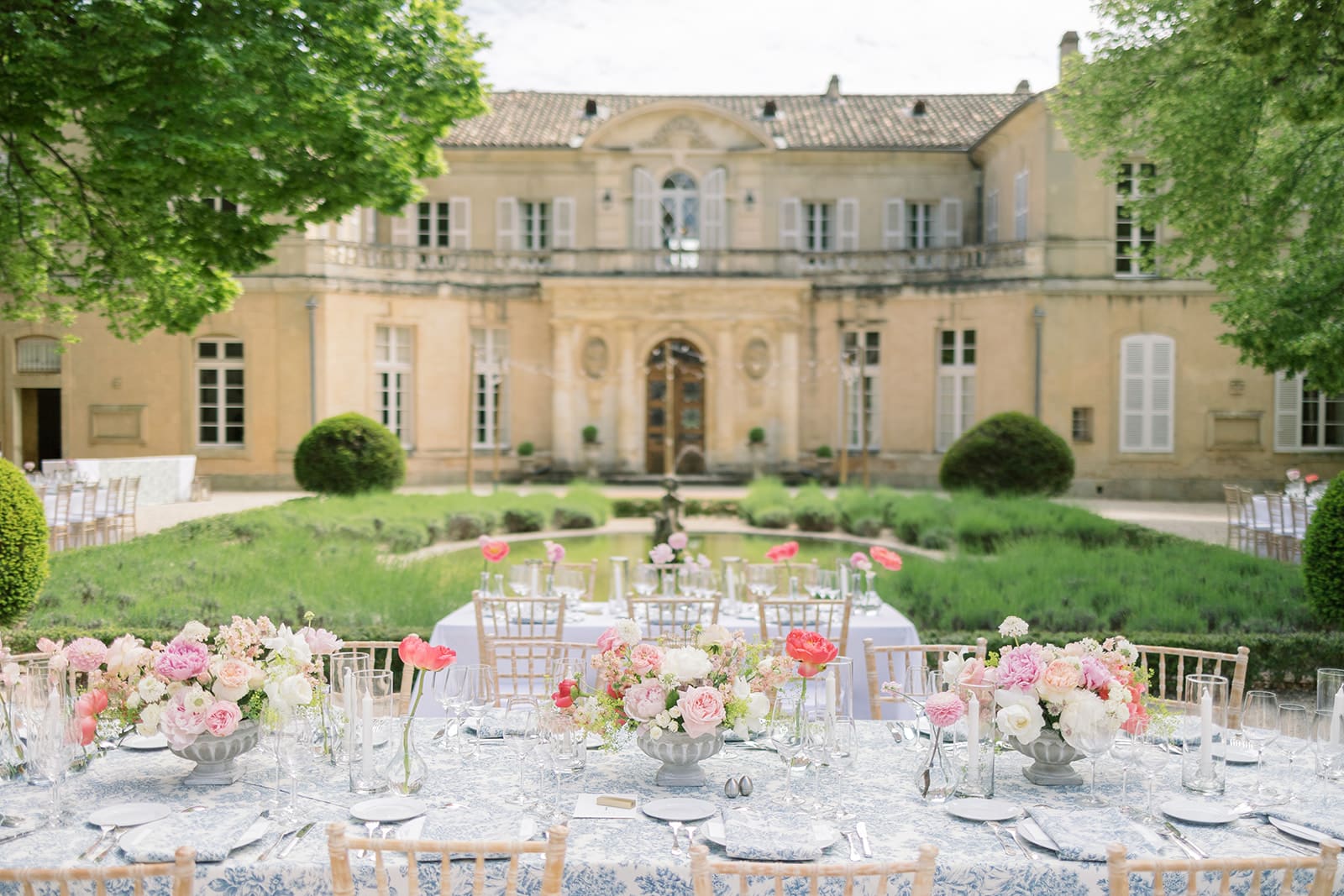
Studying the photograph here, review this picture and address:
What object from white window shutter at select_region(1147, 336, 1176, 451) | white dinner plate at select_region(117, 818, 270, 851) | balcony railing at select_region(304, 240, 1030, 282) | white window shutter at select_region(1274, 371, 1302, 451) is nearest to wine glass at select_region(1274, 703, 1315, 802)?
white dinner plate at select_region(117, 818, 270, 851)

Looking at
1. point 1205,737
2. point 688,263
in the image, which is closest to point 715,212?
point 688,263

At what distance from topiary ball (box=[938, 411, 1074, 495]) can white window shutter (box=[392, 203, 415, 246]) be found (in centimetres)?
1335

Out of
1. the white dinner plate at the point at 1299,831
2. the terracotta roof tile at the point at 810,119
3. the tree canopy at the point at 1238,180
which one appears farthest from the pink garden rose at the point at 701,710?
the terracotta roof tile at the point at 810,119

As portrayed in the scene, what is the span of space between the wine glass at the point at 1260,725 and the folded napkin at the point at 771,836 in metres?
1.46

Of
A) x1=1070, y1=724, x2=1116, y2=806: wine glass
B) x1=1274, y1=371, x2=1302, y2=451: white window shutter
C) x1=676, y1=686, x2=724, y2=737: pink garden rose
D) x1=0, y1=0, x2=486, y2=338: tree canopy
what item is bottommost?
x1=1070, y1=724, x2=1116, y2=806: wine glass

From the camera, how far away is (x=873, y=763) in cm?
372

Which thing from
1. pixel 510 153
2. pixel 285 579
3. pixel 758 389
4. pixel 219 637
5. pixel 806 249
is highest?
pixel 510 153

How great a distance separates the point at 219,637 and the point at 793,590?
4.15 m

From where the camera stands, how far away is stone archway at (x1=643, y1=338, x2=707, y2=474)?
24.0 m

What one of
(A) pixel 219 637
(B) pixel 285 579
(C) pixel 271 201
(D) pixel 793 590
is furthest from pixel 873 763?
(C) pixel 271 201

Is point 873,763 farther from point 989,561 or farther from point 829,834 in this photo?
point 989,561

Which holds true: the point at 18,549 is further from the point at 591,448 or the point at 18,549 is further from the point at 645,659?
the point at 591,448

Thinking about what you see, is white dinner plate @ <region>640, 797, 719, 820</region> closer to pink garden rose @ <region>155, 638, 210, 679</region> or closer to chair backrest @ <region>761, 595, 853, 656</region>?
pink garden rose @ <region>155, 638, 210, 679</region>

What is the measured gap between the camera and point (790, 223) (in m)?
25.1
